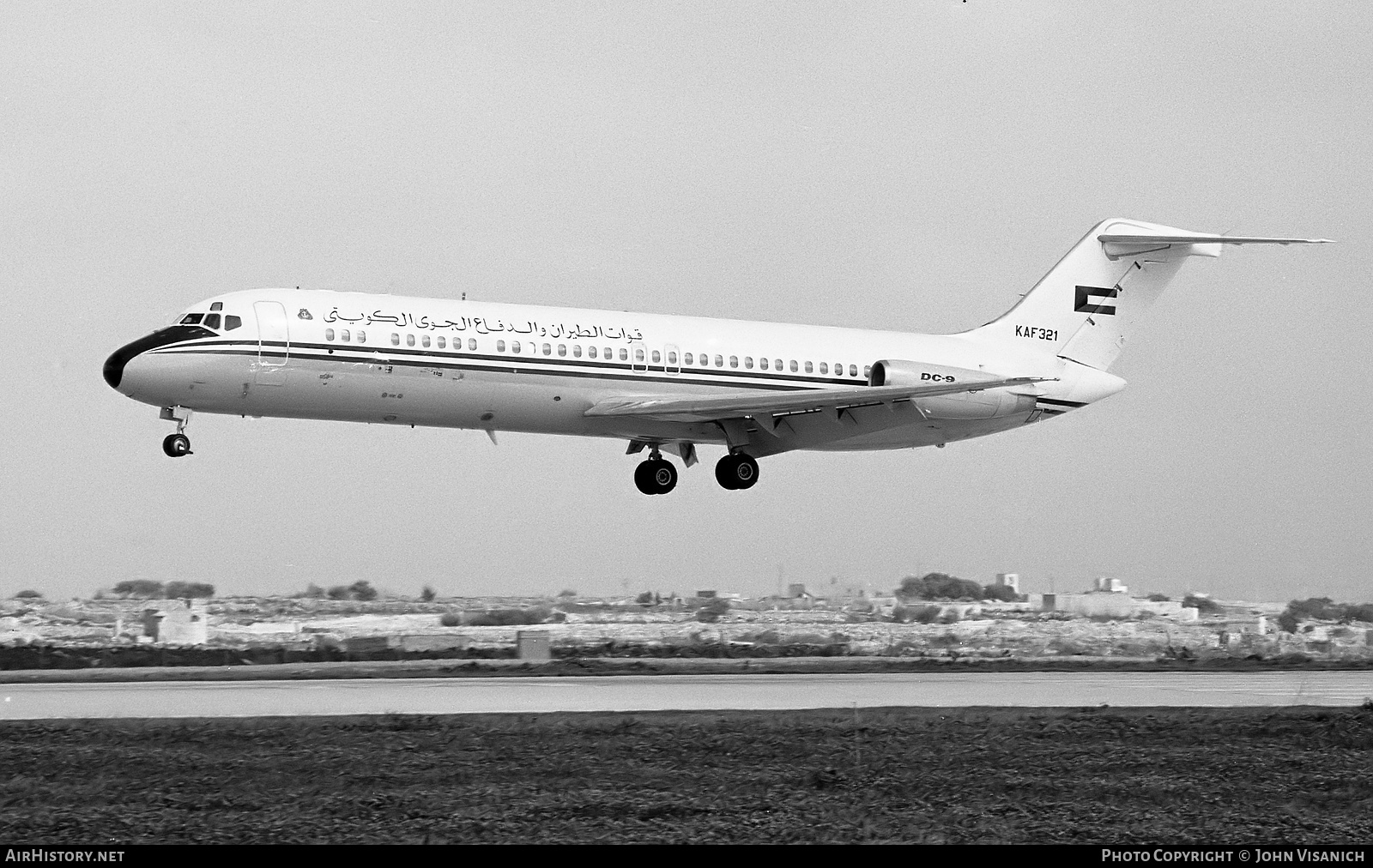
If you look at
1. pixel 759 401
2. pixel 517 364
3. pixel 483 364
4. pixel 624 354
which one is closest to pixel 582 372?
pixel 624 354

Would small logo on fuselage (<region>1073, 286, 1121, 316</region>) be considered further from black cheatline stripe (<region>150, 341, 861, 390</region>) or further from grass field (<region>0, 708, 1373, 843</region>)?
grass field (<region>0, 708, 1373, 843</region>)

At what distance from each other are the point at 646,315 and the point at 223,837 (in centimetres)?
2101

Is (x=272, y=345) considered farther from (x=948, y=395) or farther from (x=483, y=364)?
(x=948, y=395)

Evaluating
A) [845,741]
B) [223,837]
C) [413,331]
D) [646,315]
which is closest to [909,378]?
[646,315]

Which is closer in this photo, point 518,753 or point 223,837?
point 223,837

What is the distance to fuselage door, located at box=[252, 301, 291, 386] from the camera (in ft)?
100

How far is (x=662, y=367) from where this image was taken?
34719mm

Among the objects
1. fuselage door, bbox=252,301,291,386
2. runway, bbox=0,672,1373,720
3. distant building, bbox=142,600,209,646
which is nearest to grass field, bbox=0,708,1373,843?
runway, bbox=0,672,1373,720

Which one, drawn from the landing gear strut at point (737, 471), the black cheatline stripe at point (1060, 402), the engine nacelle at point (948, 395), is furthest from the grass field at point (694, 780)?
the black cheatline stripe at point (1060, 402)

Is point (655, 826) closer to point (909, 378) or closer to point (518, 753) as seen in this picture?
point (518, 753)

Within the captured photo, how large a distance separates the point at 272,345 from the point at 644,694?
984 centimetres

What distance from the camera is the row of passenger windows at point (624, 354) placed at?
104 feet

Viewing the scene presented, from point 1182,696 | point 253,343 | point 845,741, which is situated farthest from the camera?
point 253,343

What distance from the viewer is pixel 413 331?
104 feet
